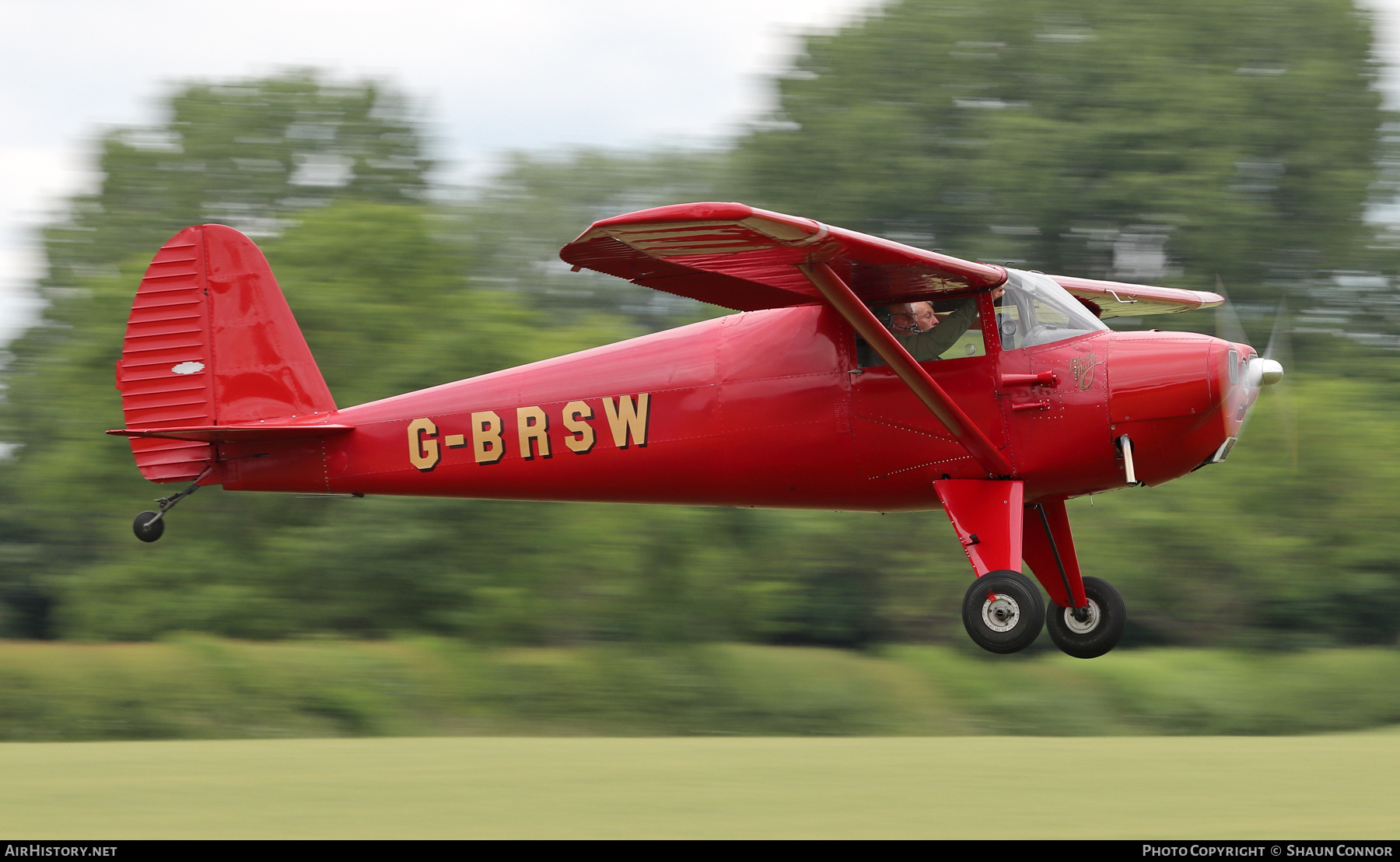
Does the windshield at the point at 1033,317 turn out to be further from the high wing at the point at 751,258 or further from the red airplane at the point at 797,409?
the high wing at the point at 751,258

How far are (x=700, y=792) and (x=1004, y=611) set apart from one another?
2403 mm

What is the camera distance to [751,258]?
863 centimetres

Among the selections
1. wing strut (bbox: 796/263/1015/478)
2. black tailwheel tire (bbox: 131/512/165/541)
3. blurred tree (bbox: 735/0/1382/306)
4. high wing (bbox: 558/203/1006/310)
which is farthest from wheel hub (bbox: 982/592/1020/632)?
blurred tree (bbox: 735/0/1382/306)

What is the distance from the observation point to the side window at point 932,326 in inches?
373

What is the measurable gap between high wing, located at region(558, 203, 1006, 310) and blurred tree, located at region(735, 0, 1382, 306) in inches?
832

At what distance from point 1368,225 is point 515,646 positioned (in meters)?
21.2

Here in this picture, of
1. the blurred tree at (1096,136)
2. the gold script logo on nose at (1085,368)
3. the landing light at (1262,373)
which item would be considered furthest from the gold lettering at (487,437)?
the blurred tree at (1096,136)

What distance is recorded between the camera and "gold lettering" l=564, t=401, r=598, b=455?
1016 centimetres

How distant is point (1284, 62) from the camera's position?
33.1 meters

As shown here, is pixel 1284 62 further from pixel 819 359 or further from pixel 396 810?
pixel 396 810

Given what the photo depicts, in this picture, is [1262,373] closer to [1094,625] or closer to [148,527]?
[1094,625]

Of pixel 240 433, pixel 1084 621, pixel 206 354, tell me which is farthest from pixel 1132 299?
pixel 206 354

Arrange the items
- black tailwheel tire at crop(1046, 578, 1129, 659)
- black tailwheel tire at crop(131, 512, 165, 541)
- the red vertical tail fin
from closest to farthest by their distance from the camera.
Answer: black tailwheel tire at crop(1046, 578, 1129, 659)
black tailwheel tire at crop(131, 512, 165, 541)
the red vertical tail fin

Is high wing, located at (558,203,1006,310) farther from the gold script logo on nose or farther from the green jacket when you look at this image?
the gold script logo on nose
